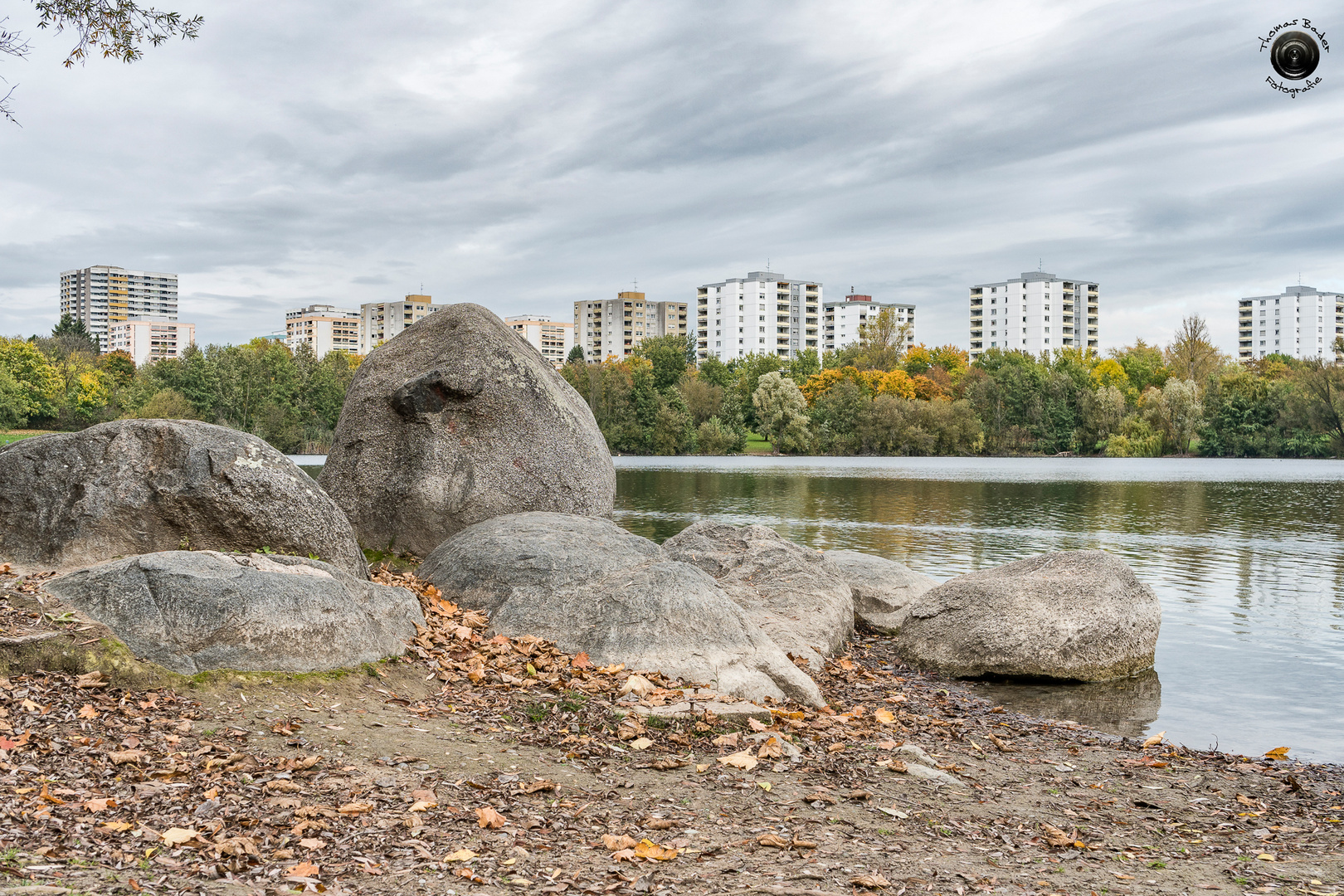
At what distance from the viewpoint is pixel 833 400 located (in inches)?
4085

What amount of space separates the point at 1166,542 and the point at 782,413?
75944 mm

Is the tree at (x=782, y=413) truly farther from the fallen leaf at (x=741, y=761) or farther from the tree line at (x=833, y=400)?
the fallen leaf at (x=741, y=761)

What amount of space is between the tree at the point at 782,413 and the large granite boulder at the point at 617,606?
93221mm

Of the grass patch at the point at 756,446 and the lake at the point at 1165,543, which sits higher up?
the grass patch at the point at 756,446

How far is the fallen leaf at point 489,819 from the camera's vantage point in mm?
5770

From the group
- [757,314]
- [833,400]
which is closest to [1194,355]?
[833,400]

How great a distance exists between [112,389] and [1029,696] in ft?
332

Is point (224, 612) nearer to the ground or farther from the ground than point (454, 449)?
nearer to the ground

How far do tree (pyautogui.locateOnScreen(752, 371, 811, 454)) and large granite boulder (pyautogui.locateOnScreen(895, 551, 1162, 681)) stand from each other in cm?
9053

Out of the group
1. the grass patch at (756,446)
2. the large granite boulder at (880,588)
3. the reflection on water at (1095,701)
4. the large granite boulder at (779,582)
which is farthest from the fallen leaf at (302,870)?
the grass patch at (756,446)

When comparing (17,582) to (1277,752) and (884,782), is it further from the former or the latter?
(1277,752)

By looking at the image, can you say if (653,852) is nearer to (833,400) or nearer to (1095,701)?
(1095,701)

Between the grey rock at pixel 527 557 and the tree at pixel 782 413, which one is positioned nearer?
the grey rock at pixel 527 557

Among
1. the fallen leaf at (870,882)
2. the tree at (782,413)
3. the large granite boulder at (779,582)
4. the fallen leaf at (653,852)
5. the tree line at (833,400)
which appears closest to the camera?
the fallen leaf at (870,882)
